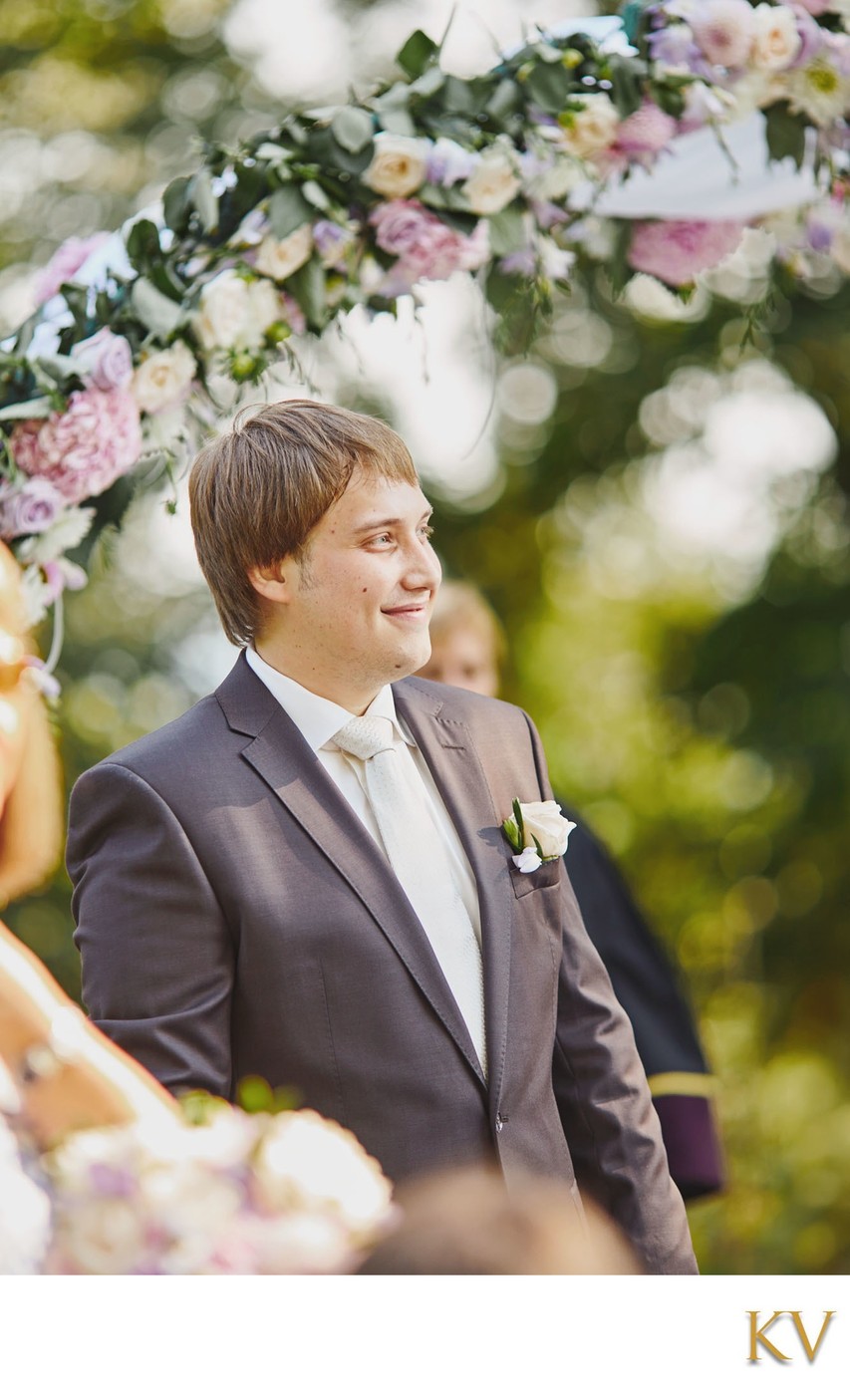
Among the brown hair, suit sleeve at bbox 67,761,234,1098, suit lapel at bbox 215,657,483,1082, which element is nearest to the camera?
suit sleeve at bbox 67,761,234,1098

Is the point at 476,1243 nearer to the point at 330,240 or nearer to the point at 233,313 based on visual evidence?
the point at 233,313

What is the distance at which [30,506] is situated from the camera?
257 centimetres

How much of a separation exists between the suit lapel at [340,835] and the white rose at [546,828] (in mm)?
257

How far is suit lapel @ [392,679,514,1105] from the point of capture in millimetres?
2180

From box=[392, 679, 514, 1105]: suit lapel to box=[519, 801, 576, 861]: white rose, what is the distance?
48 millimetres

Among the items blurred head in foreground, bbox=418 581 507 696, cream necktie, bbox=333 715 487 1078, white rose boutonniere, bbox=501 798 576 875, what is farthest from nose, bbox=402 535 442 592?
blurred head in foreground, bbox=418 581 507 696

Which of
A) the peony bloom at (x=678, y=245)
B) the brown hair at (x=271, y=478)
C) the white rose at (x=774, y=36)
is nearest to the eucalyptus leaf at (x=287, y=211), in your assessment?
the brown hair at (x=271, y=478)

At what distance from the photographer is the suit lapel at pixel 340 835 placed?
6.92 feet

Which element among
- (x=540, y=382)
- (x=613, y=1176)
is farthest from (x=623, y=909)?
(x=540, y=382)

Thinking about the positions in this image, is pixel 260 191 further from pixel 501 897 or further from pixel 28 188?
pixel 28 188

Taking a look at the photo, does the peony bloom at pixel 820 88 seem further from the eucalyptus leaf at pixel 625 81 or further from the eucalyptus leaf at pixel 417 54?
the eucalyptus leaf at pixel 417 54

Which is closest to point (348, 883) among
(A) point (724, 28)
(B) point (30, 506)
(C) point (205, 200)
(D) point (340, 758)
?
(D) point (340, 758)

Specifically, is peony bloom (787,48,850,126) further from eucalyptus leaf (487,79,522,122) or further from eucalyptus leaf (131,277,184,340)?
eucalyptus leaf (131,277,184,340)

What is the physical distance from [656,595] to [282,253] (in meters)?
9.08
